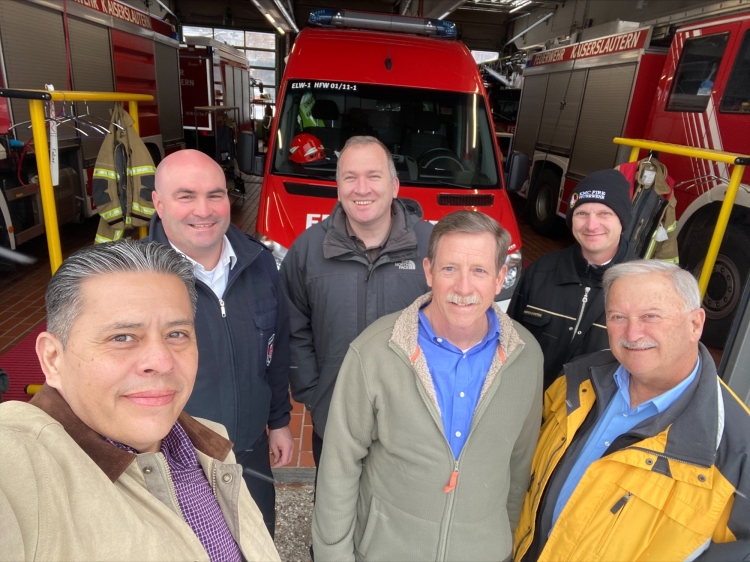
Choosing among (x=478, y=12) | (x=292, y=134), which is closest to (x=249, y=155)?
(x=292, y=134)

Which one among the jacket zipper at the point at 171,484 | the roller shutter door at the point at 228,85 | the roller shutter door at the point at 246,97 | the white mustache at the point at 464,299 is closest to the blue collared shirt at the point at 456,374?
the white mustache at the point at 464,299

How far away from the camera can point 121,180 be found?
13.3 feet

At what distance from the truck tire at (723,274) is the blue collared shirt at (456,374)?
4.04 m

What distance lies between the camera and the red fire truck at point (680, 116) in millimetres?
4418

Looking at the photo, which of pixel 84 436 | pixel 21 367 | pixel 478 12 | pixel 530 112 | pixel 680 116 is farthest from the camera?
pixel 478 12

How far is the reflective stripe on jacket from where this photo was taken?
1150mm

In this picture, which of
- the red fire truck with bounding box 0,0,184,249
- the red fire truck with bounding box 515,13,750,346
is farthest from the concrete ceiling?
the red fire truck with bounding box 515,13,750,346

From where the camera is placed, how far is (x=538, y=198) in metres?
8.65

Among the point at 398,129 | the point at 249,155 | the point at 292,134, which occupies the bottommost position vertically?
the point at 249,155

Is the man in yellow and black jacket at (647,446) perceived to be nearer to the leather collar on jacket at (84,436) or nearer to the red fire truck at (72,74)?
the leather collar on jacket at (84,436)

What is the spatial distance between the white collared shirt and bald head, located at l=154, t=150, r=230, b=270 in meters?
0.02

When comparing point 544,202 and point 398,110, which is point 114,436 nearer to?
point 398,110

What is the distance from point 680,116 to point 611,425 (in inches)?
199

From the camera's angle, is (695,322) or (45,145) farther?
(45,145)
